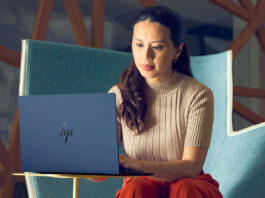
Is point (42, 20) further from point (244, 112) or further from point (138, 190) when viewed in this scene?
point (244, 112)

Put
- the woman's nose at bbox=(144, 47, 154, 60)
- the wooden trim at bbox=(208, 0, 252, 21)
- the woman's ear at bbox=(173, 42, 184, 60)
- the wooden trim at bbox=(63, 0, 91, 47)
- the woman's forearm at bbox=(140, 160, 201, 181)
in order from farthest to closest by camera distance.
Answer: the wooden trim at bbox=(208, 0, 252, 21)
the wooden trim at bbox=(63, 0, 91, 47)
the woman's ear at bbox=(173, 42, 184, 60)
the woman's nose at bbox=(144, 47, 154, 60)
the woman's forearm at bbox=(140, 160, 201, 181)

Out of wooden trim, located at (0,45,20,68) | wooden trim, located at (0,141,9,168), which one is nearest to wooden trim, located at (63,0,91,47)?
wooden trim, located at (0,45,20,68)

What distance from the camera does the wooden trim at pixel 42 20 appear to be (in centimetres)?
225

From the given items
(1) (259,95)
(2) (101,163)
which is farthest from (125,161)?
(1) (259,95)

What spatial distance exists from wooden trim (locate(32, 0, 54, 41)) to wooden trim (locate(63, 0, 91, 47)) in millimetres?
117

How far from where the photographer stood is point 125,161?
3.19 ft

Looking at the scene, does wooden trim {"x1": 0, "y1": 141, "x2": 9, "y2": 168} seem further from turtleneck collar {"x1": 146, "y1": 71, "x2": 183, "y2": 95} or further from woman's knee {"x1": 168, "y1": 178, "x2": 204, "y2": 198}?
woman's knee {"x1": 168, "y1": 178, "x2": 204, "y2": 198}

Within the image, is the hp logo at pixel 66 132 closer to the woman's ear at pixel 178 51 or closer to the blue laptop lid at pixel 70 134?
the blue laptop lid at pixel 70 134

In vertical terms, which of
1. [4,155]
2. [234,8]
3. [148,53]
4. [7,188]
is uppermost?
[234,8]

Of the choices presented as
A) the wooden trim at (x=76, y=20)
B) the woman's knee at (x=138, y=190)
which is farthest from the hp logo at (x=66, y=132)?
the wooden trim at (x=76, y=20)

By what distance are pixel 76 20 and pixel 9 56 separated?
0.45 meters

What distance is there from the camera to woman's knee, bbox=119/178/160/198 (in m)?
1.08

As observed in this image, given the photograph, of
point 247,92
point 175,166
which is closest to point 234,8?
point 247,92

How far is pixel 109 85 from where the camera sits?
176cm
